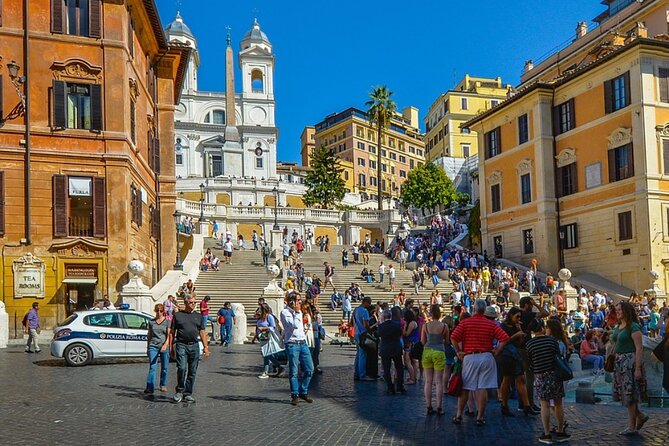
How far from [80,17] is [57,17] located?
78 centimetres

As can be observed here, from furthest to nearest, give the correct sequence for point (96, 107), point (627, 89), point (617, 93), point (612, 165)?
point (612, 165) < point (617, 93) < point (627, 89) < point (96, 107)

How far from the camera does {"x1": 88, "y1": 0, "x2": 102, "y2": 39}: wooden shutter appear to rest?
26.2 meters

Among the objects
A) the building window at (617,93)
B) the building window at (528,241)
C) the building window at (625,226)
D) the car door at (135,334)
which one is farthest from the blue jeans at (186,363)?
the building window at (528,241)

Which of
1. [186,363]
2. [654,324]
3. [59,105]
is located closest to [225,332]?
[59,105]

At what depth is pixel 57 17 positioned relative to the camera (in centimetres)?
2591

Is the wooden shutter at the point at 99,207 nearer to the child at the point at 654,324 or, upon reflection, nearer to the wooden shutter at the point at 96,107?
the wooden shutter at the point at 96,107

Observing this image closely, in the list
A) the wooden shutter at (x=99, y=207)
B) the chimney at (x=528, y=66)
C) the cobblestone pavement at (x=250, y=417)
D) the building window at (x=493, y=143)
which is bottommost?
the cobblestone pavement at (x=250, y=417)

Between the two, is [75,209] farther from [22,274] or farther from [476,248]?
[476,248]

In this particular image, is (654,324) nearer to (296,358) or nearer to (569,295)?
(569,295)

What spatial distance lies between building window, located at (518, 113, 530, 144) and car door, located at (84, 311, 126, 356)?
1142 inches

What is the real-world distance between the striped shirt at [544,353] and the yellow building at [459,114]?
83128mm

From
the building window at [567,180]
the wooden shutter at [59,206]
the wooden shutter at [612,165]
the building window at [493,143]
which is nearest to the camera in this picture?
the wooden shutter at [59,206]

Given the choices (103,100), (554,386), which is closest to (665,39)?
(103,100)

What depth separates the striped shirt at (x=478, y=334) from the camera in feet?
32.4
